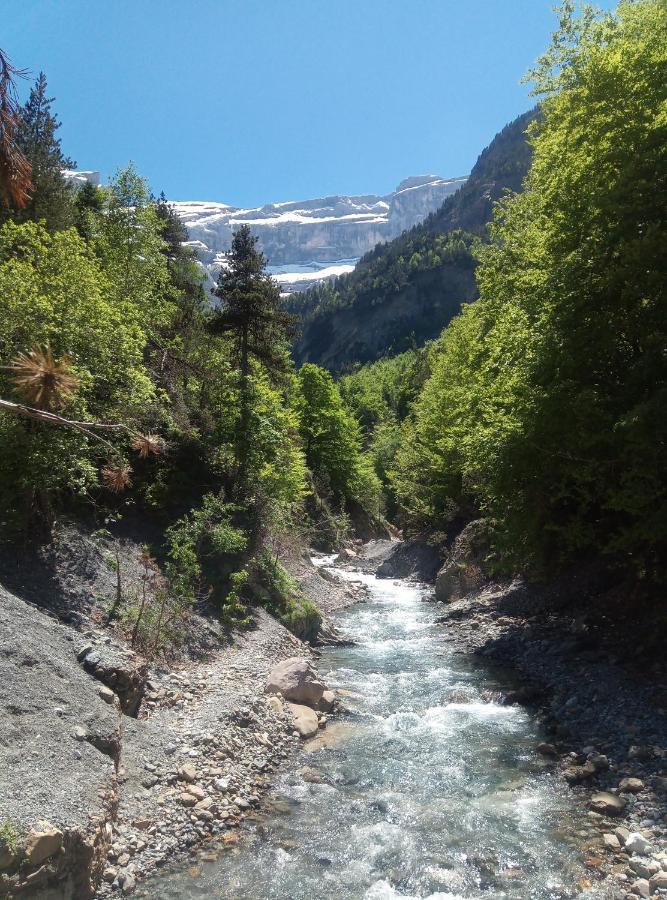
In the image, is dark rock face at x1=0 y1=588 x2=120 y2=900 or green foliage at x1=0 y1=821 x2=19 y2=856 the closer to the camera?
green foliage at x1=0 y1=821 x2=19 y2=856

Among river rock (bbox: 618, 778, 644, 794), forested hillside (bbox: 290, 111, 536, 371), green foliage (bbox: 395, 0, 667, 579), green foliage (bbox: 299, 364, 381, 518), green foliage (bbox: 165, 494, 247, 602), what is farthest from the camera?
forested hillside (bbox: 290, 111, 536, 371)

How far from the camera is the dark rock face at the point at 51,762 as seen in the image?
6.15m

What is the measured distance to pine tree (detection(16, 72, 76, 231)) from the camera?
78.9 ft

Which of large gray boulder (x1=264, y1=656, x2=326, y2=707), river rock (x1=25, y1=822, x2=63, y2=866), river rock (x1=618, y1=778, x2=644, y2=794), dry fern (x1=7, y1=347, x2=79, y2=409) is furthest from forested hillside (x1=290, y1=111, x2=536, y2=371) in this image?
dry fern (x1=7, y1=347, x2=79, y2=409)

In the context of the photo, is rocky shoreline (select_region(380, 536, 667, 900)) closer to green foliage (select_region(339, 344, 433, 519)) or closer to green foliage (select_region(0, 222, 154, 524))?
green foliage (select_region(0, 222, 154, 524))

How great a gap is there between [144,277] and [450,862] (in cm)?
2326

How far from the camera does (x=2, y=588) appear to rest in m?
10.3

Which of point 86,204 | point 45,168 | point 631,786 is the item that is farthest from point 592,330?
point 86,204

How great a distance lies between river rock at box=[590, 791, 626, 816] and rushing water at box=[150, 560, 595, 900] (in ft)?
1.21

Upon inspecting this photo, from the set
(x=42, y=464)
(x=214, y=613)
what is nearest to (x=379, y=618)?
(x=214, y=613)

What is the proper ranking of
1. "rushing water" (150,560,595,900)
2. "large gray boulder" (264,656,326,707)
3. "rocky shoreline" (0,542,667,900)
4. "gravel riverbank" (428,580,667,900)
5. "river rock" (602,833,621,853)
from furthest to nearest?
"large gray boulder" (264,656,326,707)
"river rock" (602,833,621,853)
"gravel riverbank" (428,580,667,900)
"rushing water" (150,560,595,900)
"rocky shoreline" (0,542,667,900)

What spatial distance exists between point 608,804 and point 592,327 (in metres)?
9.28

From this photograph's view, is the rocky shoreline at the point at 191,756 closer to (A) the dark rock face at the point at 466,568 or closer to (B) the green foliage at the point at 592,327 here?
(B) the green foliage at the point at 592,327

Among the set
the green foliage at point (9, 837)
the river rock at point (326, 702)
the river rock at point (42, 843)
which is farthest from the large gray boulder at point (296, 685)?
the green foliage at point (9, 837)
